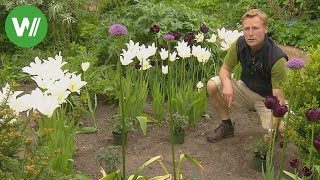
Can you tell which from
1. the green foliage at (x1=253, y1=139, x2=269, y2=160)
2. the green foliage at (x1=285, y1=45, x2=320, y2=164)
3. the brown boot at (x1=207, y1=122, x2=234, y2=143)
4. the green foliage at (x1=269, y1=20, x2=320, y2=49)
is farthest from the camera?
the green foliage at (x1=269, y1=20, x2=320, y2=49)

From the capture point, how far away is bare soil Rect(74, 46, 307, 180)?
3719mm

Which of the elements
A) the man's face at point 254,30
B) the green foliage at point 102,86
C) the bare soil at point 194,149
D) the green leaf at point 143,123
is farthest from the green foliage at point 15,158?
the green foliage at point 102,86

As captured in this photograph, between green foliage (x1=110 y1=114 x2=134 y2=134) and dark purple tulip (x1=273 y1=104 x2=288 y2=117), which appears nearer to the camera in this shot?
dark purple tulip (x1=273 y1=104 x2=288 y2=117)

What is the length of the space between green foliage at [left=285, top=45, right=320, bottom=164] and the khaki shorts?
0.60 meters

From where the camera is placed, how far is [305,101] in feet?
11.3

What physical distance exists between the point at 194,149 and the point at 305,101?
1002mm

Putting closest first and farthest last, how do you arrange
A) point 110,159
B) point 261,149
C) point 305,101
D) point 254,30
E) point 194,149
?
point 110,159, point 305,101, point 261,149, point 254,30, point 194,149

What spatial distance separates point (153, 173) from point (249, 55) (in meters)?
1.14

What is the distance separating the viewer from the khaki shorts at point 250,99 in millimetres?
4148

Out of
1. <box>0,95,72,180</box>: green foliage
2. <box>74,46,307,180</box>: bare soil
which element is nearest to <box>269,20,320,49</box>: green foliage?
<box>74,46,307,180</box>: bare soil

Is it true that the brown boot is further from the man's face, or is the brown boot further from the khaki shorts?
the man's face

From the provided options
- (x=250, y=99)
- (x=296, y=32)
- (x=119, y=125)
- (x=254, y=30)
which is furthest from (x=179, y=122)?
(x=296, y=32)

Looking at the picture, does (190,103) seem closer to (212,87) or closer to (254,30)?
(212,87)

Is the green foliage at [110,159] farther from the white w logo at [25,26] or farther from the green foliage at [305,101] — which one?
the green foliage at [305,101]
